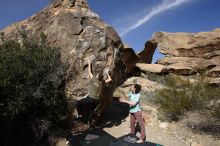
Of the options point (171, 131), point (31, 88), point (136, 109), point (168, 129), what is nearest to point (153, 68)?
point (168, 129)

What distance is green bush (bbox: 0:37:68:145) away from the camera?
24.3 ft

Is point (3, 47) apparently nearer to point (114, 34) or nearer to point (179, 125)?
point (114, 34)

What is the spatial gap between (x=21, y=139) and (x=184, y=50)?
1811 cm

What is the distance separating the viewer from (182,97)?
11.2 metres

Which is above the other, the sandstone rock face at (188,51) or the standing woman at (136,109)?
the sandstone rock face at (188,51)

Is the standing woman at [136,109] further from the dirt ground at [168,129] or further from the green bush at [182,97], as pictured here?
the green bush at [182,97]

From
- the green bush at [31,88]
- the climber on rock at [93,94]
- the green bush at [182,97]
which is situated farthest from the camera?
the green bush at [182,97]

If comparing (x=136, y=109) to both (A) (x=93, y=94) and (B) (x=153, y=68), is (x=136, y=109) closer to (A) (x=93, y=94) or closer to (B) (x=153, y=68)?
(A) (x=93, y=94)

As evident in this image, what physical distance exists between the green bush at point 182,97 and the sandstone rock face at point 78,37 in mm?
2242

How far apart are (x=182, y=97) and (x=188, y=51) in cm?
1321

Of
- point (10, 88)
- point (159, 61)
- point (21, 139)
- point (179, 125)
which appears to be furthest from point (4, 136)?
point (159, 61)

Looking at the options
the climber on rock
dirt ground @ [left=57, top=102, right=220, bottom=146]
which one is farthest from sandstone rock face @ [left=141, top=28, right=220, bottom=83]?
the climber on rock

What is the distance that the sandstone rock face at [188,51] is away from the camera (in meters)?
21.2

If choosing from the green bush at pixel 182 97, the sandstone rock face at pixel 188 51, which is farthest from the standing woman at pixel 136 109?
the sandstone rock face at pixel 188 51
